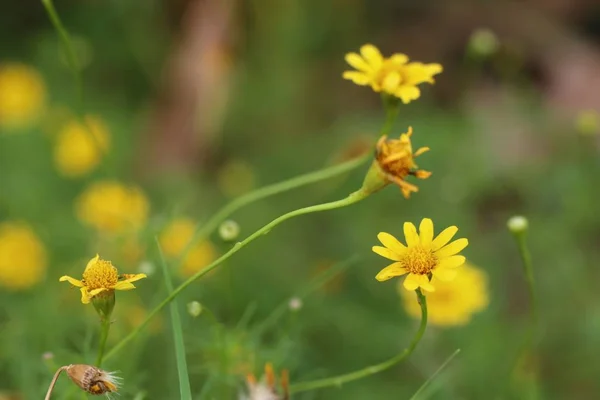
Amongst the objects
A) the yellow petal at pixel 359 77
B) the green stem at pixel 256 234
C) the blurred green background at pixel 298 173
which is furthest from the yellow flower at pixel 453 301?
the green stem at pixel 256 234

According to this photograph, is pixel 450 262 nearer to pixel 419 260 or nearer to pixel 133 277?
pixel 419 260

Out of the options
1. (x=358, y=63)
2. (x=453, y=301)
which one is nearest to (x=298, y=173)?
(x=453, y=301)

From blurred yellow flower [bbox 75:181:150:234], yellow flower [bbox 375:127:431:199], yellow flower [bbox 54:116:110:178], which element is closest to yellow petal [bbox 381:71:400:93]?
yellow flower [bbox 375:127:431:199]

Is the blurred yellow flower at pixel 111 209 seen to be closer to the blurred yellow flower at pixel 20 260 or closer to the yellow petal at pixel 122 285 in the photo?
the blurred yellow flower at pixel 20 260

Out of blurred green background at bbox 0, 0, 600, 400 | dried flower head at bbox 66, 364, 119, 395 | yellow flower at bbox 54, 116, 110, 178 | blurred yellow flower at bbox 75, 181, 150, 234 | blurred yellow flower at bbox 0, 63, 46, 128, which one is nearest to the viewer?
dried flower head at bbox 66, 364, 119, 395

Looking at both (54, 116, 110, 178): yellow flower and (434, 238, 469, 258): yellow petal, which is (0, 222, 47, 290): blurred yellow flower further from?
(434, 238, 469, 258): yellow petal

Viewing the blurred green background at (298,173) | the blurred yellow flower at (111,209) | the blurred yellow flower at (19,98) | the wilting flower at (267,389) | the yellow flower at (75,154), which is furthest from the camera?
the blurred yellow flower at (19,98)
